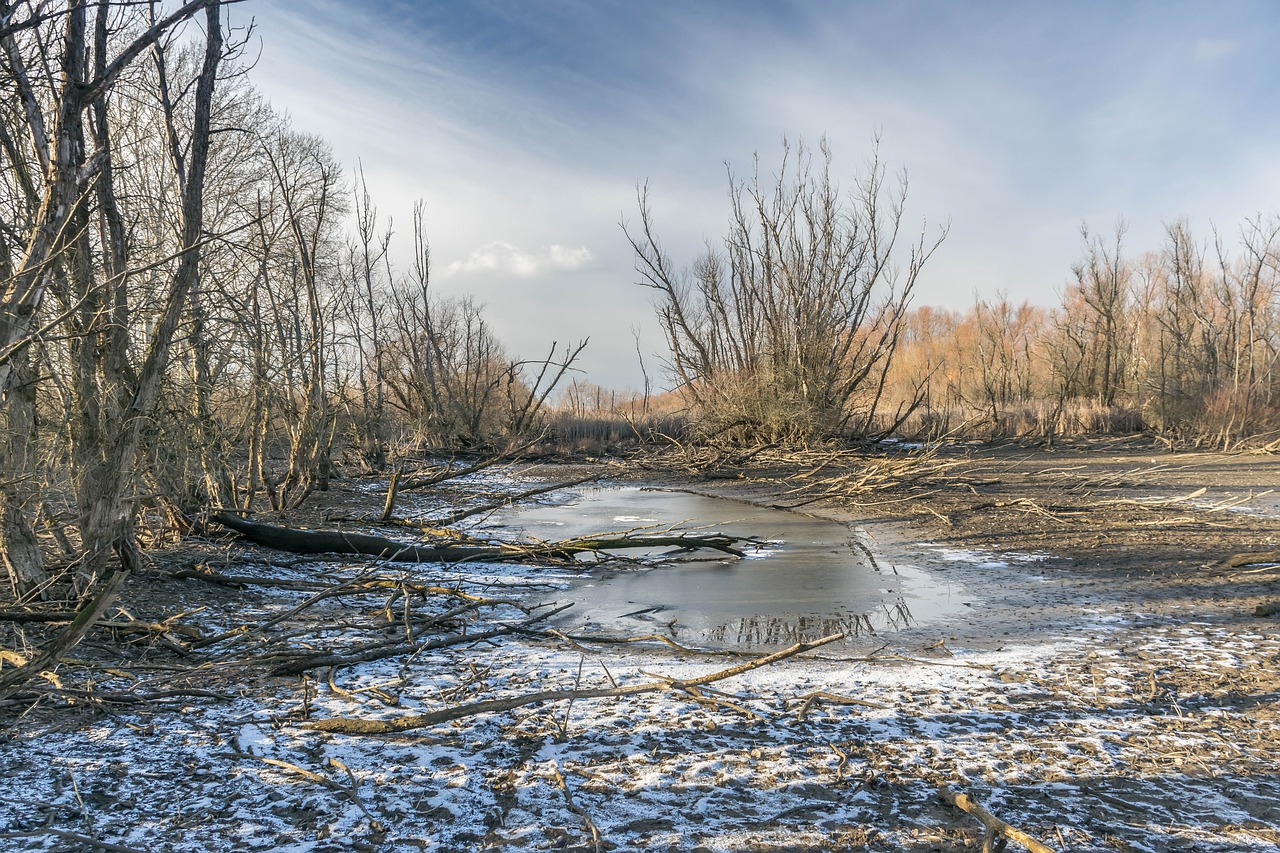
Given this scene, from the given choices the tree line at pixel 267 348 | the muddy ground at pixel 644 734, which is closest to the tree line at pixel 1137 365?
the tree line at pixel 267 348

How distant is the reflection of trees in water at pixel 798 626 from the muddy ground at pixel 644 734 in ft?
1.13

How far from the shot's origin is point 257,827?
2625 mm

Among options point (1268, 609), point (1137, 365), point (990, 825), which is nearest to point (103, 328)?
point (990, 825)

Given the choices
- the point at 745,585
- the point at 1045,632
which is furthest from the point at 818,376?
the point at 1045,632

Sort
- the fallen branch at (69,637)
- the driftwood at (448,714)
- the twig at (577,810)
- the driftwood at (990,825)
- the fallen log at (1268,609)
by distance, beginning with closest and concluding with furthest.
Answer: the driftwood at (990,825)
the twig at (577,810)
the fallen branch at (69,637)
the driftwood at (448,714)
the fallen log at (1268,609)

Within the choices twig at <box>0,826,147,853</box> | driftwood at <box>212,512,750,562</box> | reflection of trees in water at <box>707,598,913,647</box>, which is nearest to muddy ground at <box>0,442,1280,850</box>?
twig at <box>0,826,147,853</box>

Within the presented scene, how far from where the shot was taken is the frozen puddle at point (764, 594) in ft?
18.0

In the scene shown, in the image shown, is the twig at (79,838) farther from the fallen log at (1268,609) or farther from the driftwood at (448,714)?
the fallen log at (1268,609)

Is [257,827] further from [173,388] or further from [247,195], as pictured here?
[247,195]

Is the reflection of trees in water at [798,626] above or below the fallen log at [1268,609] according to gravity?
below

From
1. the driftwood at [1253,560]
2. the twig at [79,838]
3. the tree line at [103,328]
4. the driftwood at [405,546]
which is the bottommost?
the twig at [79,838]

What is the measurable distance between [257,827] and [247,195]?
1834 cm

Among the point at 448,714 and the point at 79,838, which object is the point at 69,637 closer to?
the point at 79,838

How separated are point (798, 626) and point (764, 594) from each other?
988 millimetres
